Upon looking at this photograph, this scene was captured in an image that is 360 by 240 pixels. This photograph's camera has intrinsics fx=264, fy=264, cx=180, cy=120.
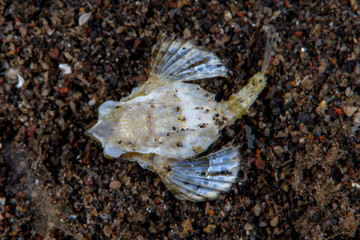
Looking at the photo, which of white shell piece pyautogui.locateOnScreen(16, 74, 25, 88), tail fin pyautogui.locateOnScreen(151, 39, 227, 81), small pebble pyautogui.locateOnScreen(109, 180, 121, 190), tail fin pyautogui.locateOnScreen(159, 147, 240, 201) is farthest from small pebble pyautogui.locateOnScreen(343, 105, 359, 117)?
white shell piece pyautogui.locateOnScreen(16, 74, 25, 88)

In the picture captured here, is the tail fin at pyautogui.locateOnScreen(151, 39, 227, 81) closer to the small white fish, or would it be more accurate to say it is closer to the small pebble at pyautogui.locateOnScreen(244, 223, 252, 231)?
the small white fish

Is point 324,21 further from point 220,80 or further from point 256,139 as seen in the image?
point 256,139

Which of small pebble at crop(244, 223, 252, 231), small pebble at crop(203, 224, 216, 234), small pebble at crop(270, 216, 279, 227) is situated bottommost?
small pebble at crop(203, 224, 216, 234)

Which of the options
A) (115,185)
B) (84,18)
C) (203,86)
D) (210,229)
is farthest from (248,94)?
(84,18)

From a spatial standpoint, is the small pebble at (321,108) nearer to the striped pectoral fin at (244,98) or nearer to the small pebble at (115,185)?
the striped pectoral fin at (244,98)

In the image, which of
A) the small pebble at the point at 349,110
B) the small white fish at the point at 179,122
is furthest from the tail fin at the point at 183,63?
the small pebble at the point at 349,110

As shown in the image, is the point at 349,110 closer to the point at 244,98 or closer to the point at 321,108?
the point at 321,108


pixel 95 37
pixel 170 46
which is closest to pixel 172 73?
pixel 170 46
